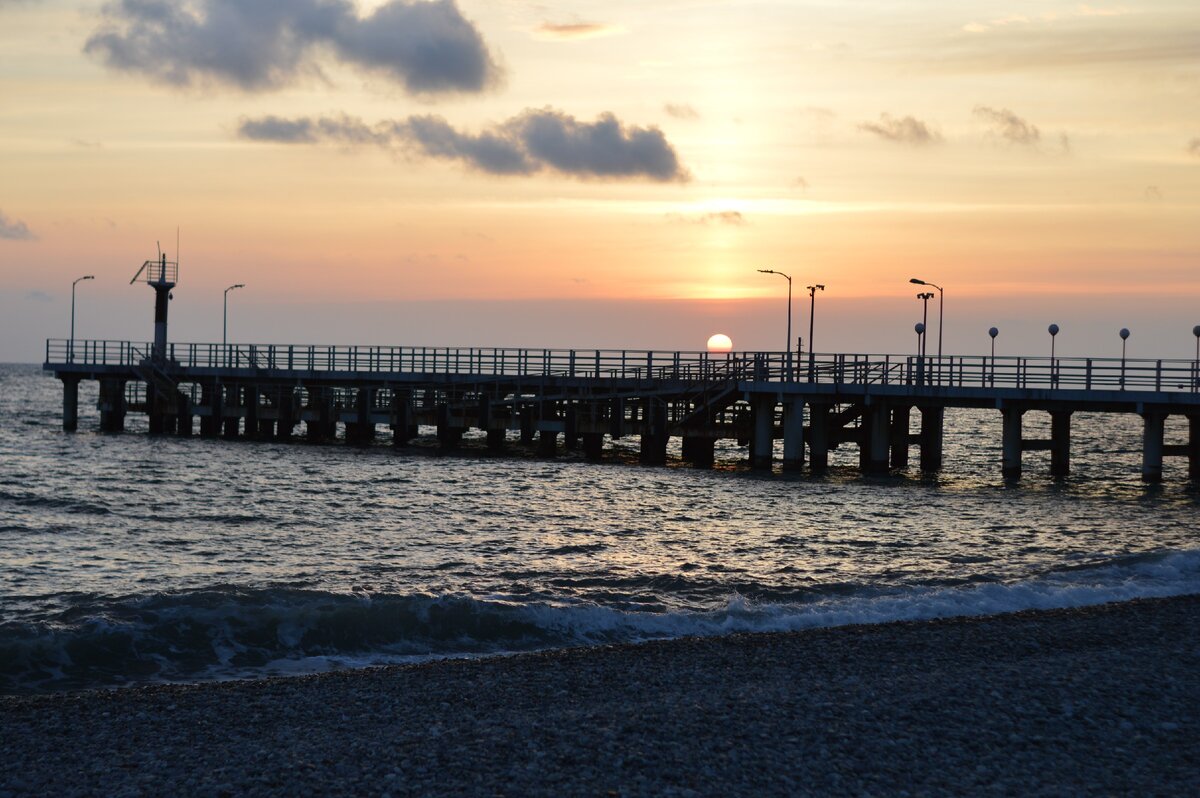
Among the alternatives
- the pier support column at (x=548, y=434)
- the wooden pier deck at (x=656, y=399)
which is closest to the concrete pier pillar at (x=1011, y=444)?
the wooden pier deck at (x=656, y=399)

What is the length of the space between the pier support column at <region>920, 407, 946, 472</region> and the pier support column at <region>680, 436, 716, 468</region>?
310 inches

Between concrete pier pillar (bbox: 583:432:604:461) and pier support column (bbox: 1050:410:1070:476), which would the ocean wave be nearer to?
pier support column (bbox: 1050:410:1070:476)

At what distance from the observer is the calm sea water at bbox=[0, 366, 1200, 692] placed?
56.8 feet

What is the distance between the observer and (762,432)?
4462cm

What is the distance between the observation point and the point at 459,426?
5100 cm

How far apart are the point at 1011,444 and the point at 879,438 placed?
174 inches

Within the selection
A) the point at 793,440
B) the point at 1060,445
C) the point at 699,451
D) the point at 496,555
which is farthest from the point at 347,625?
the point at 1060,445

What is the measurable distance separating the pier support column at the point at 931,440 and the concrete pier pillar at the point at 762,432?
6.26 meters

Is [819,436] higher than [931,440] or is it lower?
higher

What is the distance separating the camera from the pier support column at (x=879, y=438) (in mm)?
43375

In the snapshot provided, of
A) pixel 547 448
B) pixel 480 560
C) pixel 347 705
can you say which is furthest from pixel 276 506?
pixel 347 705

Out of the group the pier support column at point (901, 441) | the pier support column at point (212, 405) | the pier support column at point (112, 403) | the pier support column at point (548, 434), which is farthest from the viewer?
the pier support column at point (112, 403)

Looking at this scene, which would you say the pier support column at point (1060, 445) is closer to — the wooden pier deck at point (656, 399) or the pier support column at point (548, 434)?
the wooden pier deck at point (656, 399)

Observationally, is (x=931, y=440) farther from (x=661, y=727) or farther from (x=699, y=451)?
(x=661, y=727)
